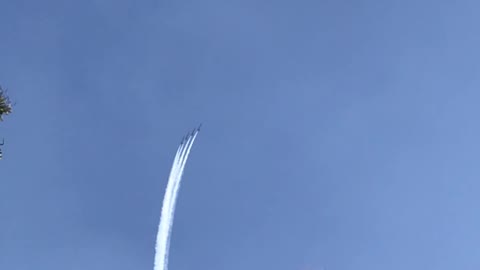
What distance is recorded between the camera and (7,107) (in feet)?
338

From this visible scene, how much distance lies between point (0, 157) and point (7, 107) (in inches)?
299

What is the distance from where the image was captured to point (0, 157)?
105 m
